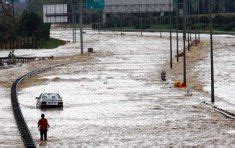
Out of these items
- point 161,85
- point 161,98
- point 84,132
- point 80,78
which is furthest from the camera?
point 80,78

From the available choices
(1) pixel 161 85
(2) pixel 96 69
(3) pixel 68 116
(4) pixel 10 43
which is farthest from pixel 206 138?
(4) pixel 10 43

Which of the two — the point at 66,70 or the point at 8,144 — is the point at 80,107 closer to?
the point at 8,144

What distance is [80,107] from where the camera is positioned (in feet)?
192

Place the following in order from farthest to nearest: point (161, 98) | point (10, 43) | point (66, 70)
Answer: point (10, 43) < point (66, 70) < point (161, 98)

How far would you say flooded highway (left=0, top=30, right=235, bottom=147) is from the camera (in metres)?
41.5

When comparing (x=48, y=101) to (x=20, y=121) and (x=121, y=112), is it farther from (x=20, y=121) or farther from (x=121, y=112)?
(x=20, y=121)

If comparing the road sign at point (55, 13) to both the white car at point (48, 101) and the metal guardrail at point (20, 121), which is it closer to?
the metal guardrail at point (20, 121)

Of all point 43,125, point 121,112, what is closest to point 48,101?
point 121,112

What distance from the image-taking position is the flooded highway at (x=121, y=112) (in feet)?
136

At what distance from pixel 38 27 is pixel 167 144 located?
138 m

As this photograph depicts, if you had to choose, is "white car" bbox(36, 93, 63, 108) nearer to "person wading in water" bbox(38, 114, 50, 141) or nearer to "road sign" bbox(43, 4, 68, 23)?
"person wading in water" bbox(38, 114, 50, 141)

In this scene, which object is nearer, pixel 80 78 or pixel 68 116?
pixel 68 116

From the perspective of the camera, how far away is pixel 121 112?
54969 mm

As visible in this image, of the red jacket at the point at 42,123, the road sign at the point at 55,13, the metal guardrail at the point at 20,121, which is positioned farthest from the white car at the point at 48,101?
the road sign at the point at 55,13
